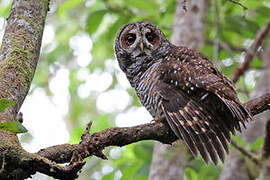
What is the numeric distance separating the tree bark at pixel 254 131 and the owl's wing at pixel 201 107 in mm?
1407

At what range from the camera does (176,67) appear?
3.53 metres

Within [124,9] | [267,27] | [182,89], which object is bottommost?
[182,89]

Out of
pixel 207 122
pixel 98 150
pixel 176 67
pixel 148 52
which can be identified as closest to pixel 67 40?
pixel 148 52

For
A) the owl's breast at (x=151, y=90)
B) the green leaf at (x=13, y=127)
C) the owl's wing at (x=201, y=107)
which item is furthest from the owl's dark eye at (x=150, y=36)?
the green leaf at (x=13, y=127)

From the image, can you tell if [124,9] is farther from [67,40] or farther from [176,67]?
[67,40]

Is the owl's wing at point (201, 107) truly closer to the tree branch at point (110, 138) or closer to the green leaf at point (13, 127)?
the tree branch at point (110, 138)

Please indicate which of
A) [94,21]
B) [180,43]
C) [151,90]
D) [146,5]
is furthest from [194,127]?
[94,21]

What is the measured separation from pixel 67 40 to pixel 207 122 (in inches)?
180

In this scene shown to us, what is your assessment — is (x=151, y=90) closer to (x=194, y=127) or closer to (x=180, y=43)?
(x=194, y=127)

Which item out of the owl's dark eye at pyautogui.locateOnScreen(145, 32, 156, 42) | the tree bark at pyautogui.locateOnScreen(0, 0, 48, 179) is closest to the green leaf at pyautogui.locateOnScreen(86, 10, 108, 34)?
the owl's dark eye at pyautogui.locateOnScreen(145, 32, 156, 42)

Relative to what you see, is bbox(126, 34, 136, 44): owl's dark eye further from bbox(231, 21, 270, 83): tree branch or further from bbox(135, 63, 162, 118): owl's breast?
bbox(231, 21, 270, 83): tree branch

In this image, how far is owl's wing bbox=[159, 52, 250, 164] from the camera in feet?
9.78

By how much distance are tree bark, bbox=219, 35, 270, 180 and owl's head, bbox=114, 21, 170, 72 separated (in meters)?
1.23

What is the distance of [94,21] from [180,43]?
3.08ft
